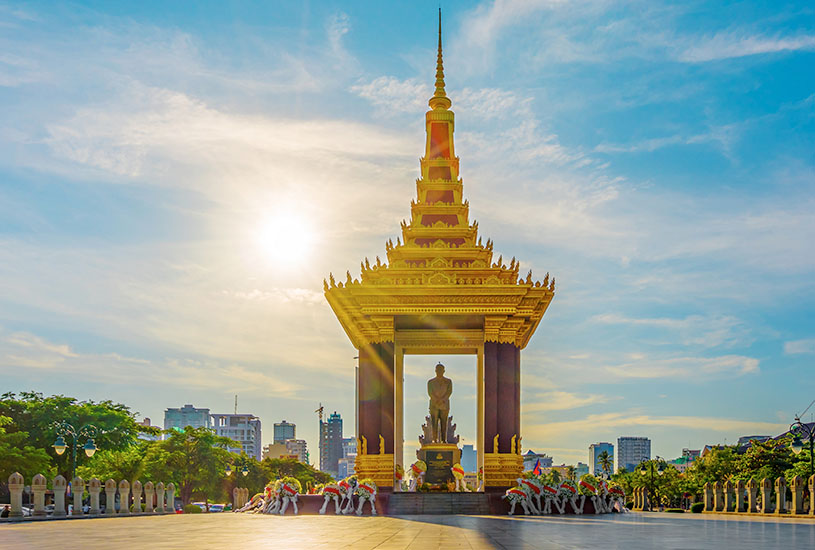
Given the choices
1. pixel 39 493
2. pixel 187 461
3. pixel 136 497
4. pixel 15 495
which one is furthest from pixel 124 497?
pixel 187 461

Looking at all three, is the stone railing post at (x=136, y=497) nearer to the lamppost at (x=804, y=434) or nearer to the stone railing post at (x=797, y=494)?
the stone railing post at (x=797, y=494)

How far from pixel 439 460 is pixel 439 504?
33.0 feet

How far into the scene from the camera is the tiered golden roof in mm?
43438

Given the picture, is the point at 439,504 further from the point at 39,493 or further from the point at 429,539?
the point at 429,539

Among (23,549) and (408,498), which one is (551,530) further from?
(408,498)

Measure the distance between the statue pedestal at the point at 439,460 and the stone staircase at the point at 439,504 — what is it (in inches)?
351

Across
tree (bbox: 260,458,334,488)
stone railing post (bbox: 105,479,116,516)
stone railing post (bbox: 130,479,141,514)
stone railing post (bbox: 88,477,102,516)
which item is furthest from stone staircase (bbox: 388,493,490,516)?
tree (bbox: 260,458,334,488)

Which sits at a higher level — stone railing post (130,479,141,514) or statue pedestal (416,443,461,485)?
statue pedestal (416,443,461,485)

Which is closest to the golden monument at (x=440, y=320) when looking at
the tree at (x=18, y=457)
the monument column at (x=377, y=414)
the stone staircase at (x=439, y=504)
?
the monument column at (x=377, y=414)

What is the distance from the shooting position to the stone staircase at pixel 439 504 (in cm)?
3975

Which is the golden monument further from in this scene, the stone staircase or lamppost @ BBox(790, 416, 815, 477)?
lamppost @ BBox(790, 416, 815, 477)

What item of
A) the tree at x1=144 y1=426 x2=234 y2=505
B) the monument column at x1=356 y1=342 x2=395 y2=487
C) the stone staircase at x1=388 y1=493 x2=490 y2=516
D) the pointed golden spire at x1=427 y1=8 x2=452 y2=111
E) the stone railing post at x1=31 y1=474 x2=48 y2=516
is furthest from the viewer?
the tree at x1=144 y1=426 x2=234 y2=505

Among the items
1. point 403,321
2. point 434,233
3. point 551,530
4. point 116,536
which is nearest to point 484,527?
point 551,530

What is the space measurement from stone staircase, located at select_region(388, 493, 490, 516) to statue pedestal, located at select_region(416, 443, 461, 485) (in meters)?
8.92
